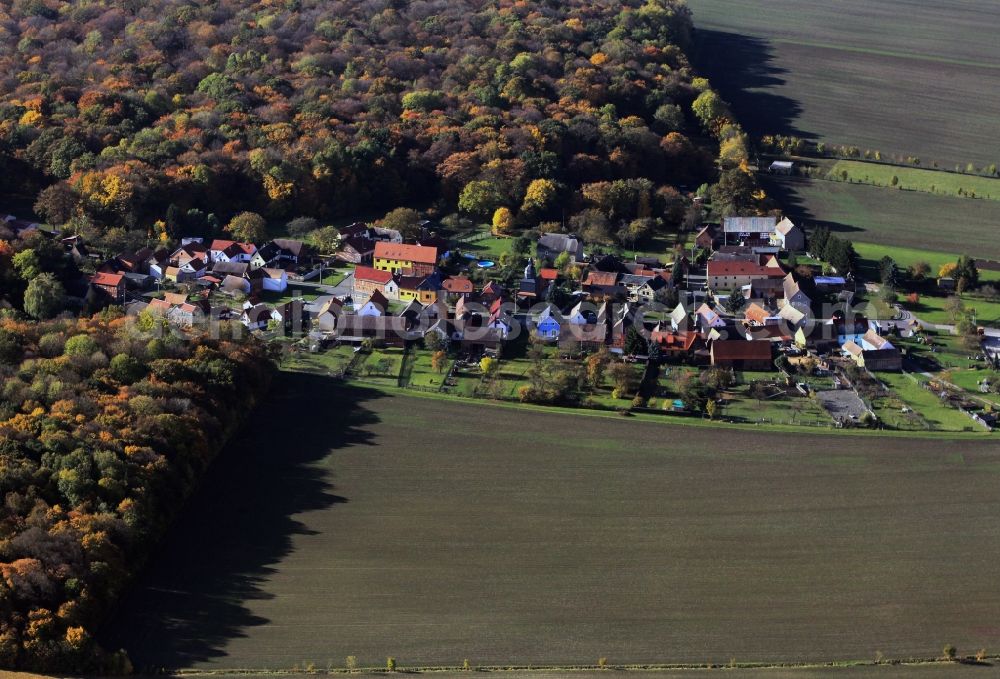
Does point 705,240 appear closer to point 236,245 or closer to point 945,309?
point 945,309

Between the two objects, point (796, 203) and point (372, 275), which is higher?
point (796, 203)

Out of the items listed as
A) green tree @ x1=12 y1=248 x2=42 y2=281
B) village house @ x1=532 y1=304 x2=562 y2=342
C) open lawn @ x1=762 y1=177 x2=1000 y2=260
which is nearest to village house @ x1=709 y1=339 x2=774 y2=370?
village house @ x1=532 y1=304 x2=562 y2=342

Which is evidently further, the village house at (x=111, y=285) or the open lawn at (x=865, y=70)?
the open lawn at (x=865, y=70)

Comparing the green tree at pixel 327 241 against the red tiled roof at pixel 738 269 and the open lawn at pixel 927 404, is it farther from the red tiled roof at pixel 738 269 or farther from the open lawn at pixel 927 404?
Answer: the open lawn at pixel 927 404

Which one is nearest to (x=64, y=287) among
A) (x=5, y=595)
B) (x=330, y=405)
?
(x=330, y=405)

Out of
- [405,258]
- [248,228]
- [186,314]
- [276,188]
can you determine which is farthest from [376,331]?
[276,188]

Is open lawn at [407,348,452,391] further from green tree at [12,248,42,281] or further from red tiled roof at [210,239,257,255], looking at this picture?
green tree at [12,248,42,281]

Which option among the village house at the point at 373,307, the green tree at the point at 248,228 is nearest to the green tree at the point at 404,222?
the green tree at the point at 248,228
